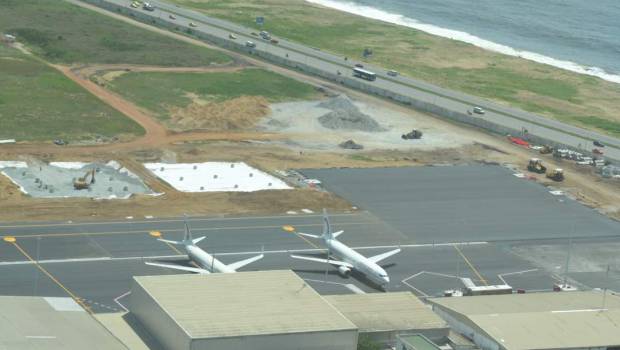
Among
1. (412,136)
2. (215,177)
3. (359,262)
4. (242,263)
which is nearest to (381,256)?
(359,262)

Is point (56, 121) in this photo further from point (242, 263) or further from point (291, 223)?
point (242, 263)

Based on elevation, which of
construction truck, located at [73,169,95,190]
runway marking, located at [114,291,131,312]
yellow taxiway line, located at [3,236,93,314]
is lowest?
yellow taxiway line, located at [3,236,93,314]

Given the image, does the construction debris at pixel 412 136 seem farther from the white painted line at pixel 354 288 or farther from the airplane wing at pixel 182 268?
the airplane wing at pixel 182 268

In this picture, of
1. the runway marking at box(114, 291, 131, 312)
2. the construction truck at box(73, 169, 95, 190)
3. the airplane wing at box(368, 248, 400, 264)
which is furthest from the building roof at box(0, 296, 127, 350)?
the construction truck at box(73, 169, 95, 190)

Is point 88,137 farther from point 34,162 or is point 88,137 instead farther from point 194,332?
point 194,332

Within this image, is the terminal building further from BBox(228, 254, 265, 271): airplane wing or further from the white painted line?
BBox(228, 254, 265, 271): airplane wing

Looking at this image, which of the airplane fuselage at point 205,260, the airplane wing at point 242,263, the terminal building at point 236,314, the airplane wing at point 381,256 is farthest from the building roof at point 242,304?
the airplane wing at point 381,256

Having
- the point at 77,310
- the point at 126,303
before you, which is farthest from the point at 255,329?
the point at 126,303
